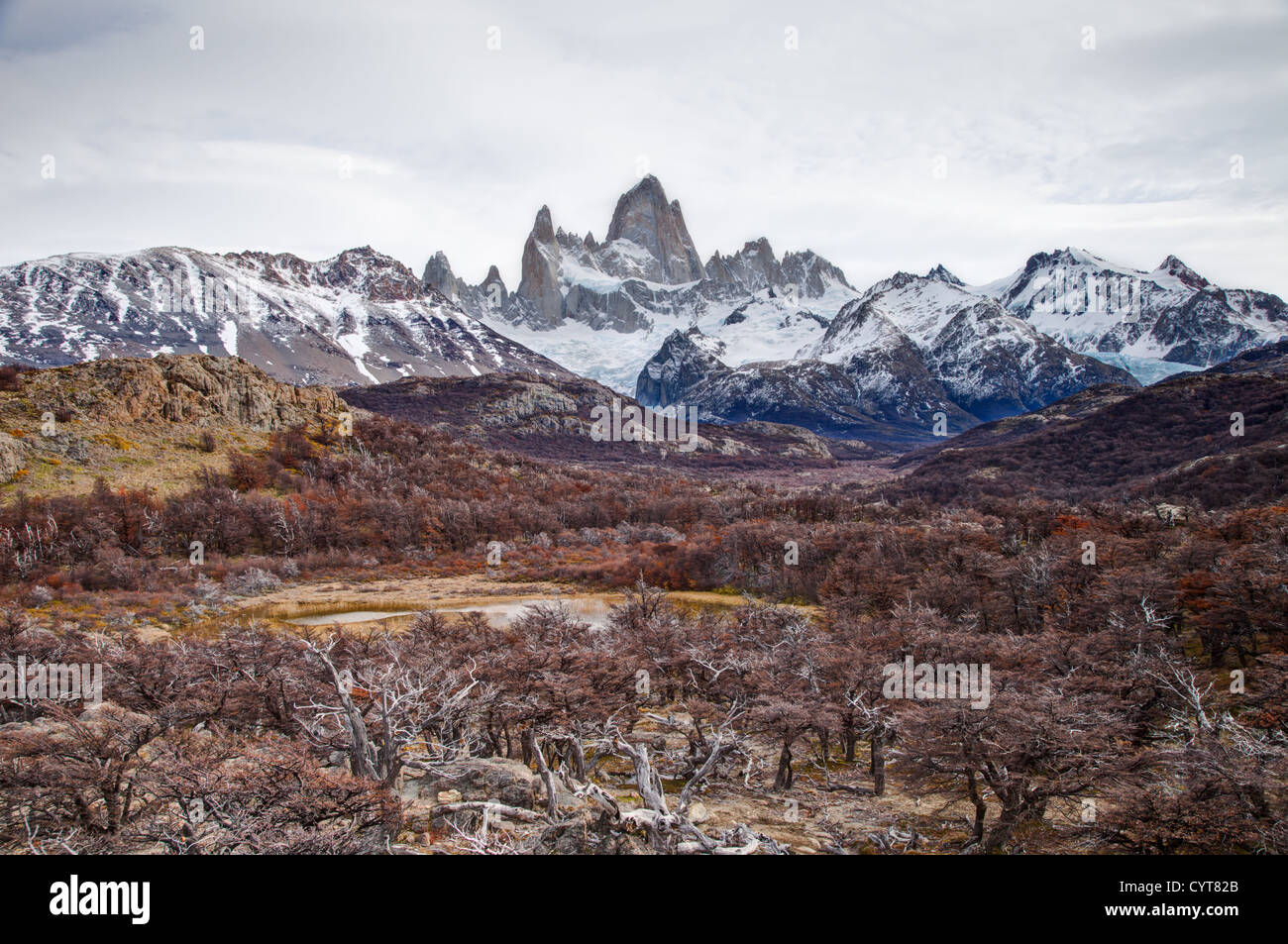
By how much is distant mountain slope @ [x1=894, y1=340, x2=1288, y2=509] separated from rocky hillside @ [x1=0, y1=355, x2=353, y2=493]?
9395cm

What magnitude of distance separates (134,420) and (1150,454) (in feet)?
433

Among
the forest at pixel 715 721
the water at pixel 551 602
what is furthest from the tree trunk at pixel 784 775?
the water at pixel 551 602

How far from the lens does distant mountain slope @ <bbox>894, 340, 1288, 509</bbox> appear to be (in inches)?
2660

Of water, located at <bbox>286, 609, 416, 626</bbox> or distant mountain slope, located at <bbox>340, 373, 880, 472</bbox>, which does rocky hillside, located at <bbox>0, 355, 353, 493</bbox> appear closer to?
water, located at <bbox>286, 609, 416, 626</bbox>

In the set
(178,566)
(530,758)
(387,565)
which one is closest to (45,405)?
(178,566)

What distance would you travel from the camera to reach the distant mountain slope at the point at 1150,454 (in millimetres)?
67562

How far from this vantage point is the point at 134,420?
7025 cm

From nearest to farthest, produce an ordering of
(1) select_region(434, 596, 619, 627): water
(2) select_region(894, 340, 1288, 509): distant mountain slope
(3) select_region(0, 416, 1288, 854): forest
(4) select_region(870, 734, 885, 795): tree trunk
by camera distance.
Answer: (3) select_region(0, 416, 1288, 854): forest, (4) select_region(870, 734, 885, 795): tree trunk, (1) select_region(434, 596, 619, 627): water, (2) select_region(894, 340, 1288, 509): distant mountain slope

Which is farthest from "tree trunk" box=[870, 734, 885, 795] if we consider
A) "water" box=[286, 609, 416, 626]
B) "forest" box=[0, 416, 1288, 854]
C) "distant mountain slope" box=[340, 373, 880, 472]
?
"distant mountain slope" box=[340, 373, 880, 472]

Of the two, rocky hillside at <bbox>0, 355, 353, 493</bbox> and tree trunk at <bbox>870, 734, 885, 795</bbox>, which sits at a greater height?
rocky hillside at <bbox>0, 355, 353, 493</bbox>

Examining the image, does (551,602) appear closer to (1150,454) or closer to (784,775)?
(784,775)

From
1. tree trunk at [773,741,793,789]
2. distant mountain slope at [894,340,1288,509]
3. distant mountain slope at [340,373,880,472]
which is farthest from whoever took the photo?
distant mountain slope at [340,373,880,472]

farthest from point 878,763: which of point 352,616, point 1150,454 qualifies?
point 1150,454
